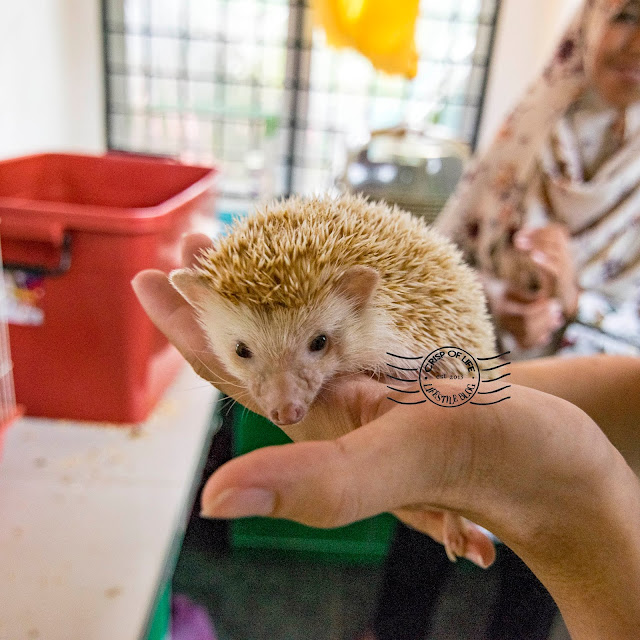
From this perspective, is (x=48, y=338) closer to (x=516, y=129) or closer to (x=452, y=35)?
(x=452, y=35)

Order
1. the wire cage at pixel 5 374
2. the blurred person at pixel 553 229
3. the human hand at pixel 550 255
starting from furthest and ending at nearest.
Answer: the wire cage at pixel 5 374 → the human hand at pixel 550 255 → the blurred person at pixel 553 229

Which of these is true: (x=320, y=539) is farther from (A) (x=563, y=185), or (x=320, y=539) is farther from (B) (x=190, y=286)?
(A) (x=563, y=185)

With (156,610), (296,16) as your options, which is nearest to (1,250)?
(156,610)

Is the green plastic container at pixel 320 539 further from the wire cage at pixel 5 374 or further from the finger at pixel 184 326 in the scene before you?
the wire cage at pixel 5 374

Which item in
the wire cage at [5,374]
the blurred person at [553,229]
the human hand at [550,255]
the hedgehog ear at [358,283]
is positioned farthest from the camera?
the wire cage at [5,374]

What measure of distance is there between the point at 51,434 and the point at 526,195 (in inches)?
32.3

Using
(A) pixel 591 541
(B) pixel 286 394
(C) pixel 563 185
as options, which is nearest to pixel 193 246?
(B) pixel 286 394

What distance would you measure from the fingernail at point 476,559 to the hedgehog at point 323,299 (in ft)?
0.04

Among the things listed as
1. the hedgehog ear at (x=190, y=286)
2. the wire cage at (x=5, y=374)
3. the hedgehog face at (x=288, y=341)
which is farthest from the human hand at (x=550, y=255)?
the wire cage at (x=5, y=374)

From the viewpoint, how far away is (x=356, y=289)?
41 centimetres

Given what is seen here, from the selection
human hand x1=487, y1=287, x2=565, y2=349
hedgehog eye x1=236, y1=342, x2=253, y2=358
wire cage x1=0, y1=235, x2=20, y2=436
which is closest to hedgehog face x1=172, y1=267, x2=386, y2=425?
hedgehog eye x1=236, y1=342, x2=253, y2=358

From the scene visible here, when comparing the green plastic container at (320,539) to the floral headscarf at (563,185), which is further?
the floral headscarf at (563,185)

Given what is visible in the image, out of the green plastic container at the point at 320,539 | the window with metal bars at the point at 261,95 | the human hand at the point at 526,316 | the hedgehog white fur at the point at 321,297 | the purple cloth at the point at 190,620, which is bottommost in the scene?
the purple cloth at the point at 190,620

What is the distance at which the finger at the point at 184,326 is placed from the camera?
1.46 ft
